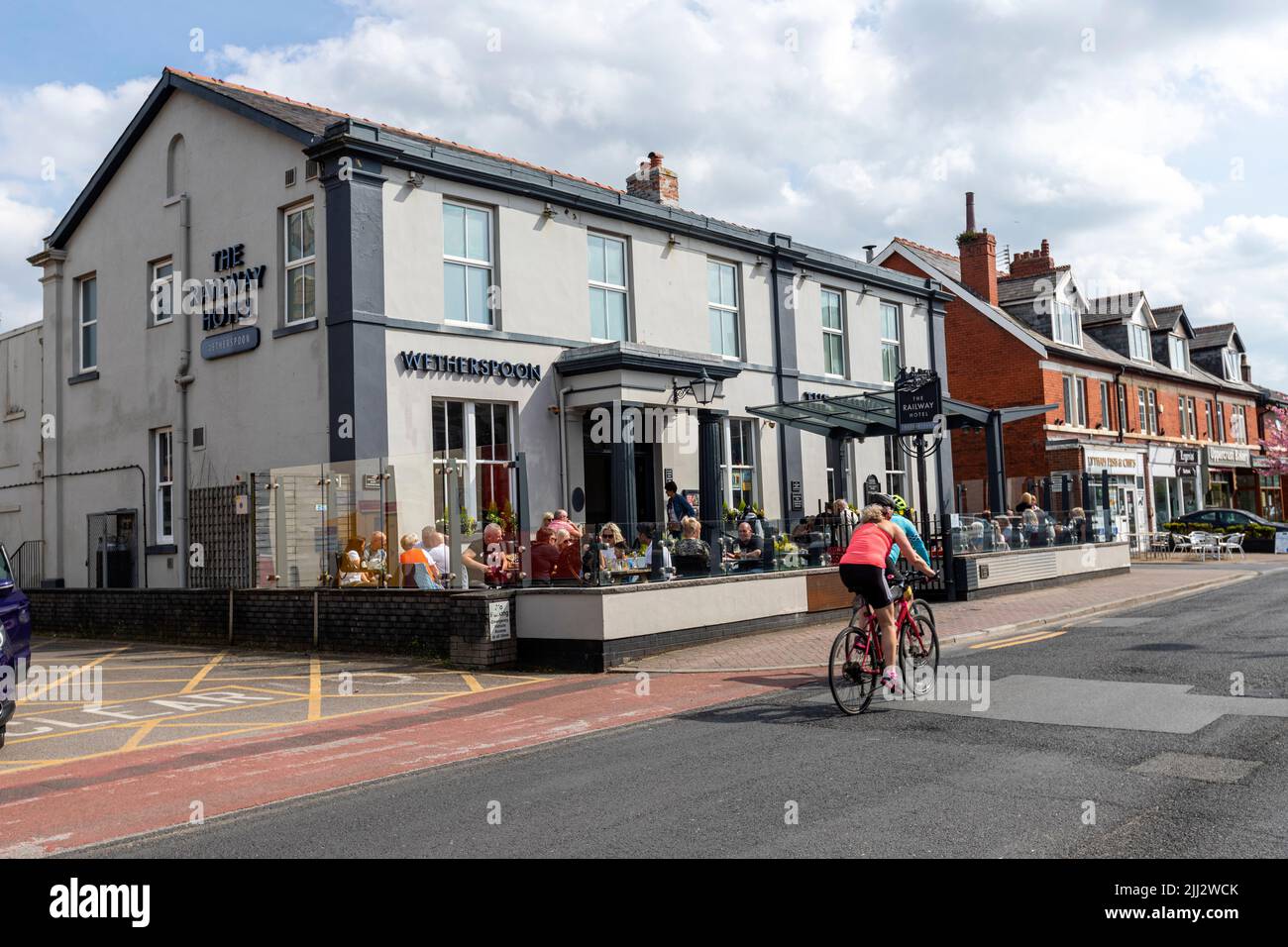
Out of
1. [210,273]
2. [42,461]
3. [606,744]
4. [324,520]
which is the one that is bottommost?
[606,744]

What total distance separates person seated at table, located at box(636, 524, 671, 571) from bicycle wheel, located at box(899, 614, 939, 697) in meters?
3.91

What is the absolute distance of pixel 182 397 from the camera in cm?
1980

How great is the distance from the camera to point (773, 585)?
15.2 m

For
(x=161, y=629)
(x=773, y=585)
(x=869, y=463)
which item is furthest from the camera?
(x=869, y=463)

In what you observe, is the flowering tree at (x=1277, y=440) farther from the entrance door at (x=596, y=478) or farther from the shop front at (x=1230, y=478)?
the entrance door at (x=596, y=478)

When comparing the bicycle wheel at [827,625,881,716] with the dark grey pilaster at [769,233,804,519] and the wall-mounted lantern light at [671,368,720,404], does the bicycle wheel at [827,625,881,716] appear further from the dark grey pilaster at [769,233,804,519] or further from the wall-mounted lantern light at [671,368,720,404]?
the dark grey pilaster at [769,233,804,519]

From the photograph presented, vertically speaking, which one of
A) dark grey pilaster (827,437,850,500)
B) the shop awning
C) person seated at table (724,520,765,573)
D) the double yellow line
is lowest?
the double yellow line

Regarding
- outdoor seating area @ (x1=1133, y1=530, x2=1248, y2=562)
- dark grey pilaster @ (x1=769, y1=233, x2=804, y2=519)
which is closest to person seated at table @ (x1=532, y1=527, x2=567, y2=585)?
dark grey pilaster @ (x1=769, y1=233, x2=804, y2=519)

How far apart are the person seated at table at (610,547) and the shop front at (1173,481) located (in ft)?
113

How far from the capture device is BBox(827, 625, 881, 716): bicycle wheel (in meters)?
8.97

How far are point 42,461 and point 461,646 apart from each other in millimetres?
15277

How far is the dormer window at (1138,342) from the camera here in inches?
1720
